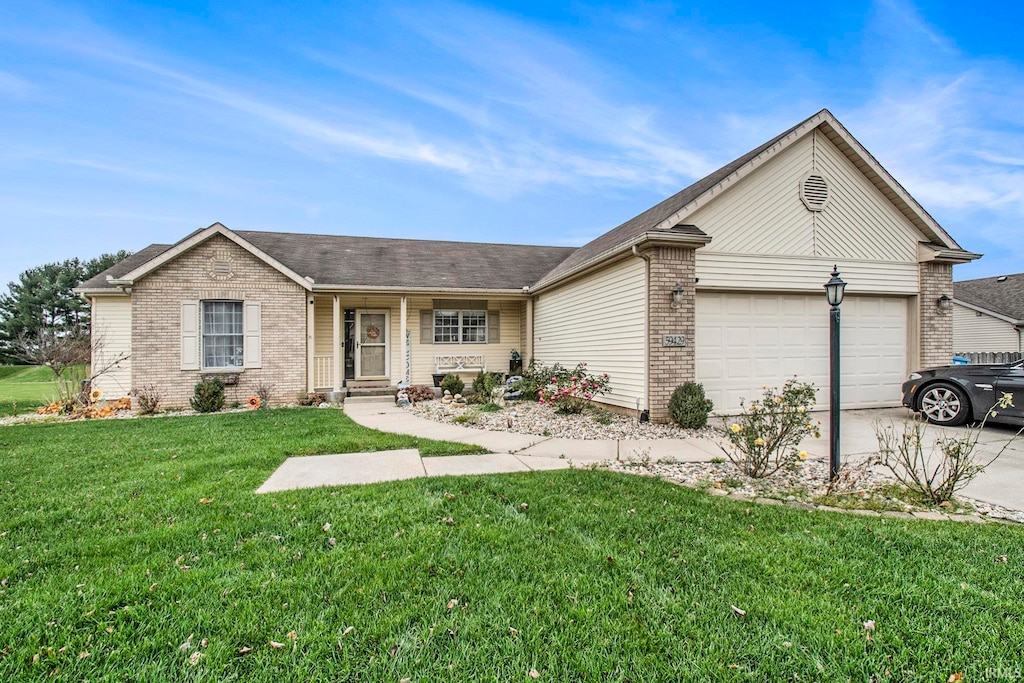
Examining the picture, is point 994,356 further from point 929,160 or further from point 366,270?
point 366,270

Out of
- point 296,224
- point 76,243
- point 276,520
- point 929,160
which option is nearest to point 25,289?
point 76,243

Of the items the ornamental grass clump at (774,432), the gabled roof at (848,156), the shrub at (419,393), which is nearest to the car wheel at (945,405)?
the gabled roof at (848,156)

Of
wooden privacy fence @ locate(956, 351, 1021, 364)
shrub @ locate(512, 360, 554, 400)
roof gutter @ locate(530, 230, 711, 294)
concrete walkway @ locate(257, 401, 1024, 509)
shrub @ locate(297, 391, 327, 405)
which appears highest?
roof gutter @ locate(530, 230, 711, 294)

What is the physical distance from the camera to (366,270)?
1279cm

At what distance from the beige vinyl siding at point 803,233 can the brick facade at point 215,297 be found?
9.62 m

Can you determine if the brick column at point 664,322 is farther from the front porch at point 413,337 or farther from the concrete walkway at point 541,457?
the front porch at point 413,337

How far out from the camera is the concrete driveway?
421cm

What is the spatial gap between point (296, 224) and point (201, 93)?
8.05m

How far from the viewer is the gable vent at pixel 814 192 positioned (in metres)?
8.63

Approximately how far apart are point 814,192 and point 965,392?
14.0 feet

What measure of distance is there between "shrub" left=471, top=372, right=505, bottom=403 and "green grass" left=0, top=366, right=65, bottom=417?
430 inches

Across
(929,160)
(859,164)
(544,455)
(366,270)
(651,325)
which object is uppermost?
(929,160)

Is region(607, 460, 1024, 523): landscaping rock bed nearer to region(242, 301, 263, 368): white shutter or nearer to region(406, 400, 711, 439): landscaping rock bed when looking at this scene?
region(406, 400, 711, 439): landscaping rock bed

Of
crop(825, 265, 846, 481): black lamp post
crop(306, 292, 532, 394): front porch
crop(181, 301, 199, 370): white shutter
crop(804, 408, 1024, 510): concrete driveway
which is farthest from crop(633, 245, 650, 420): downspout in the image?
crop(181, 301, 199, 370): white shutter
